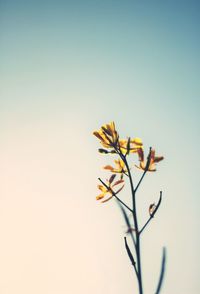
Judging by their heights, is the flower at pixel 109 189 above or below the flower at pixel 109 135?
below

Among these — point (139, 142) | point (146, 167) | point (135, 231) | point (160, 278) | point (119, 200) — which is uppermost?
point (139, 142)

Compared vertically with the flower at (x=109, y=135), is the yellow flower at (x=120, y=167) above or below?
below

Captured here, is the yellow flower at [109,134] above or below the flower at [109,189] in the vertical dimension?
above

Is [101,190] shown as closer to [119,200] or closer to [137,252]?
[119,200]

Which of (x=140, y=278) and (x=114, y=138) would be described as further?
(x=114, y=138)

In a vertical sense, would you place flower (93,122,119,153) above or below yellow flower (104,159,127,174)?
above

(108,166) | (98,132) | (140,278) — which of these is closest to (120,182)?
(108,166)

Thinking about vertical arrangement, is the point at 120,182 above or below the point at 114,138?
below

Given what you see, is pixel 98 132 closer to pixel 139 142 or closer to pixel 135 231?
pixel 139 142

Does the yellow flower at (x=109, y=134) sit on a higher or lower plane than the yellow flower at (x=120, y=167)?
higher

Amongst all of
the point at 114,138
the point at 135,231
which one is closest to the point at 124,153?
the point at 114,138

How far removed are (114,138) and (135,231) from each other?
1.07 ft

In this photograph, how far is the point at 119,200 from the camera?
893mm

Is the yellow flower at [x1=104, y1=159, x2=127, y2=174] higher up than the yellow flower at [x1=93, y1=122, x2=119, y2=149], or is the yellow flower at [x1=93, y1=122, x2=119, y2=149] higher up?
the yellow flower at [x1=93, y1=122, x2=119, y2=149]
